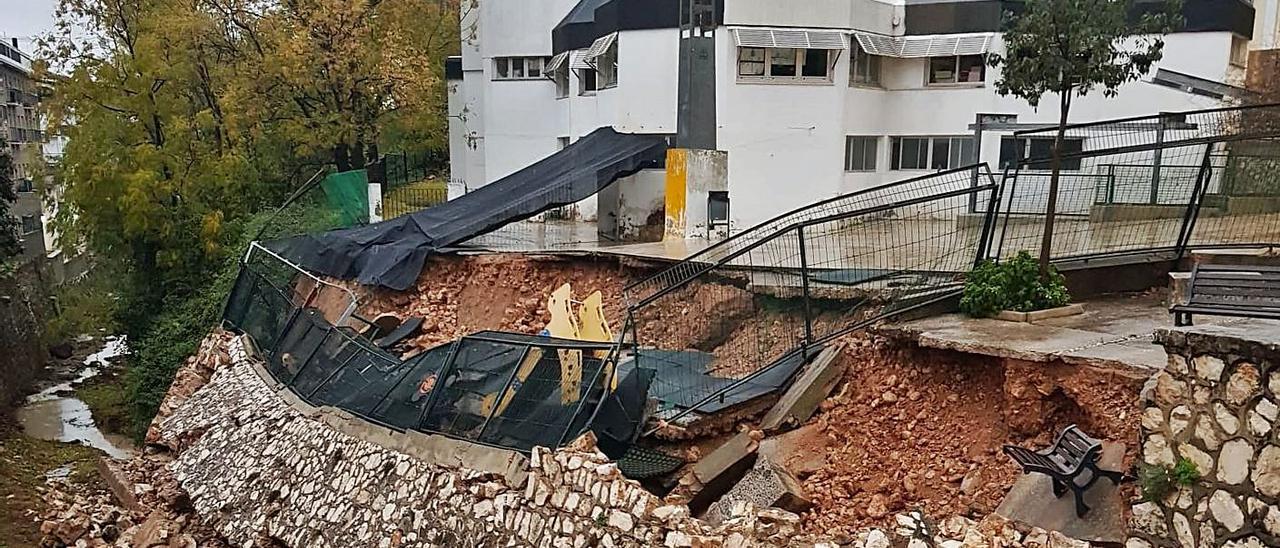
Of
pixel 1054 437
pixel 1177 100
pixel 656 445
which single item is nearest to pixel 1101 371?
pixel 1054 437

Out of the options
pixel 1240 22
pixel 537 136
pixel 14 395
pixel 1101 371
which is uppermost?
pixel 1240 22

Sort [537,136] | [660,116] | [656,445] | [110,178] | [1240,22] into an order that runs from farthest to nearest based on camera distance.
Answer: [537,136], [110,178], [660,116], [1240,22], [656,445]

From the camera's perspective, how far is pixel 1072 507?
4.96 m

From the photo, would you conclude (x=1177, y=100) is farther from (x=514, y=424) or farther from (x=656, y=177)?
(x=514, y=424)

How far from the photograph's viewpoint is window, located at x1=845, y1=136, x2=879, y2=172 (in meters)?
15.6

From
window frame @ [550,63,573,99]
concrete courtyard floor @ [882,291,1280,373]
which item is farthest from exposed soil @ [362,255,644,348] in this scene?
window frame @ [550,63,573,99]

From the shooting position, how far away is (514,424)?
732cm

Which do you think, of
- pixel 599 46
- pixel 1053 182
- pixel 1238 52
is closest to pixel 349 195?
pixel 599 46

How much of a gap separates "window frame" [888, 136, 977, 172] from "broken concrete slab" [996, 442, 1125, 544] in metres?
11.4

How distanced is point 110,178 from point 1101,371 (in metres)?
18.1

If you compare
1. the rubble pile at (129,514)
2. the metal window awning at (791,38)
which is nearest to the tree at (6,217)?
the rubble pile at (129,514)

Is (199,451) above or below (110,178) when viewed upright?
below

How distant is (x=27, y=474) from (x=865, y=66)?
1593 centimetres

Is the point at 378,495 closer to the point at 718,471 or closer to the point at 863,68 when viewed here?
the point at 718,471
